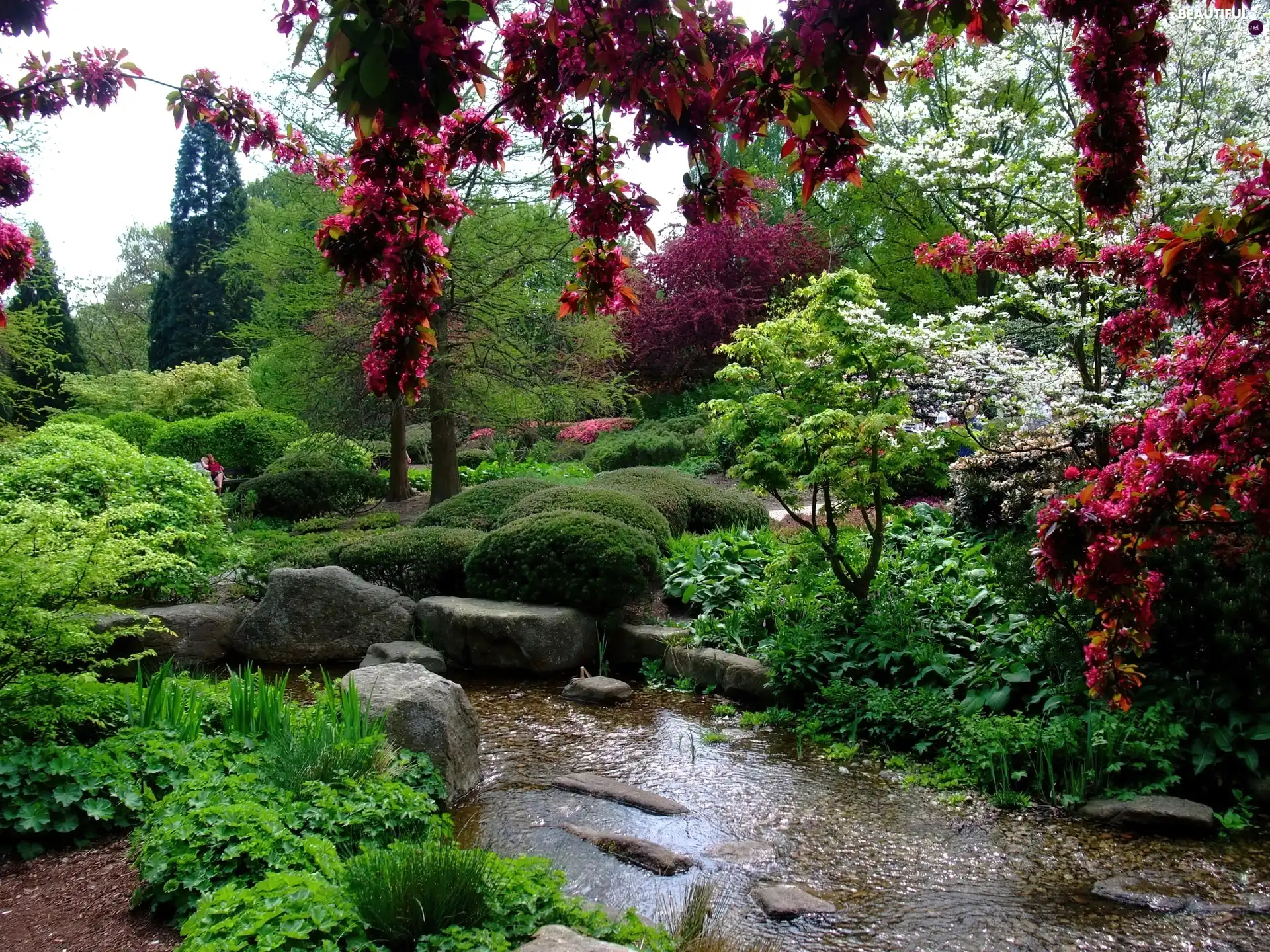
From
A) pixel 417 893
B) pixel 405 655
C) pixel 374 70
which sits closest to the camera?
pixel 374 70

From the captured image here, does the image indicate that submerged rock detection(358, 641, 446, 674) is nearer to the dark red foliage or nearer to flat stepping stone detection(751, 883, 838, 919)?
flat stepping stone detection(751, 883, 838, 919)

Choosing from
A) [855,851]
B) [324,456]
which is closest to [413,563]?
[855,851]

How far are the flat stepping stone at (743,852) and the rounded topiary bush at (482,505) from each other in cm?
548

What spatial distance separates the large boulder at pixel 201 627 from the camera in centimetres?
668

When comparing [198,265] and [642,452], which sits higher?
[198,265]

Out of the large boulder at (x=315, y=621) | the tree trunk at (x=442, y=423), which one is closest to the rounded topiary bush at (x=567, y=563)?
the large boulder at (x=315, y=621)

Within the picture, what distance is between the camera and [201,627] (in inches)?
269

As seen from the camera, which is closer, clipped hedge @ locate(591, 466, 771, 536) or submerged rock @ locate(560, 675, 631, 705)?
submerged rock @ locate(560, 675, 631, 705)

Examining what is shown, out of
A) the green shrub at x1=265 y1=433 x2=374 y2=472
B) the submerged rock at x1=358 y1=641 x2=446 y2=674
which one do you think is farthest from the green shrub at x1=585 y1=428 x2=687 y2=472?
the submerged rock at x1=358 y1=641 x2=446 y2=674

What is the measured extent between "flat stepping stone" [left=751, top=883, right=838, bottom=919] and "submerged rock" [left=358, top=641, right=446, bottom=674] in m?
3.62

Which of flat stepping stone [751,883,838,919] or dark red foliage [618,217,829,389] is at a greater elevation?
dark red foliage [618,217,829,389]

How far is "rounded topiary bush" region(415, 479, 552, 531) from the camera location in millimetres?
9242

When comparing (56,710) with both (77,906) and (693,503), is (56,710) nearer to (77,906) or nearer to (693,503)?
(77,906)

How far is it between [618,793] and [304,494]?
981 cm
